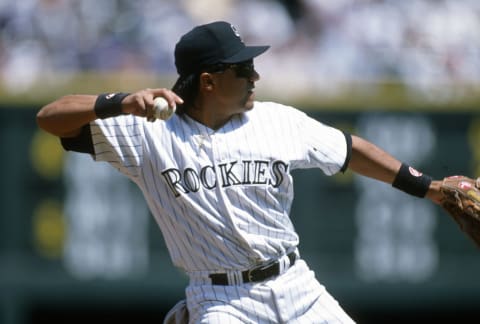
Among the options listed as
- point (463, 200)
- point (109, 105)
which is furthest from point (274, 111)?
point (463, 200)

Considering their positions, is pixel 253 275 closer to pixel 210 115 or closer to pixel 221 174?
pixel 221 174

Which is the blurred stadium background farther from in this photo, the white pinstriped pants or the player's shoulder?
the white pinstriped pants

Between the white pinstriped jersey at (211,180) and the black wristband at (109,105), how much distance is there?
0.72 ft

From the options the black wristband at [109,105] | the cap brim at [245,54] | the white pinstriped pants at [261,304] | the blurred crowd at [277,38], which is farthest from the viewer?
the blurred crowd at [277,38]

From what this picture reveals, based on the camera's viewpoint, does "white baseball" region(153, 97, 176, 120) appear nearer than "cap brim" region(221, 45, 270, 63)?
Yes

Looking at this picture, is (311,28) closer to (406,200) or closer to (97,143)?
(406,200)

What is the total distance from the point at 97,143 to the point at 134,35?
17.8ft

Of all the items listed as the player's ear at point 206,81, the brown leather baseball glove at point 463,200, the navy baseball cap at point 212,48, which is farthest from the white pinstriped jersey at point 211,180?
the brown leather baseball glove at point 463,200

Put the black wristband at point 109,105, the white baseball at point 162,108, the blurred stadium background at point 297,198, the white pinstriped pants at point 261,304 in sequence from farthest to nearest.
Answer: the blurred stadium background at point 297,198, the white pinstriped pants at point 261,304, the black wristband at point 109,105, the white baseball at point 162,108

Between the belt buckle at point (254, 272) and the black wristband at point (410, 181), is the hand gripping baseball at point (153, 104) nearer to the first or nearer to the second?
the belt buckle at point (254, 272)

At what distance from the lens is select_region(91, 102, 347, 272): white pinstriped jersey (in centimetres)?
471

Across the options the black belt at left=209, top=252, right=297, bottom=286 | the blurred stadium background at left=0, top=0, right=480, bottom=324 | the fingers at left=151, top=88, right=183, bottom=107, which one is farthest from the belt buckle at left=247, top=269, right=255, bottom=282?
the blurred stadium background at left=0, top=0, right=480, bottom=324

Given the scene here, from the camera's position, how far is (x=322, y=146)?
194 inches

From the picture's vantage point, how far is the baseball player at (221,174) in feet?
15.5
